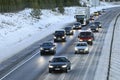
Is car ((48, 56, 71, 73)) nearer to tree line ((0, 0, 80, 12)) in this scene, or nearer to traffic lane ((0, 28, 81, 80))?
traffic lane ((0, 28, 81, 80))

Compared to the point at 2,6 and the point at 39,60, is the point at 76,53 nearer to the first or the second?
the point at 39,60

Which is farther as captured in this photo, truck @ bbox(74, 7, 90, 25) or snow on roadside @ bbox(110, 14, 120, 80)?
truck @ bbox(74, 7, 90, 25)

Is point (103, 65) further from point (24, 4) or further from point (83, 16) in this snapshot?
point (24, 4)

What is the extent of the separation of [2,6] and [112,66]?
74.2 m

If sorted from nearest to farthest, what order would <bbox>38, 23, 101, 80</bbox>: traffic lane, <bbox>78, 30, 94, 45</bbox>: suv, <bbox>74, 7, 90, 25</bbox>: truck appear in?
<bbox>38, 23, 101, 80</bbox>: traffic lane → <bbox>78, 30, 94, 45</bbox>: suv → <bbox>74, 7, 90, 25</bbox>: truck

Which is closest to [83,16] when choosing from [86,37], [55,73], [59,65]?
[86,37]

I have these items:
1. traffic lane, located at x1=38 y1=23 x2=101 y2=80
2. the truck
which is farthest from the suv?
the truck

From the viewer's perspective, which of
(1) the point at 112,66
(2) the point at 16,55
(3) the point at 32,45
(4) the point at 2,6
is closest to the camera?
(1) the point at 112,66

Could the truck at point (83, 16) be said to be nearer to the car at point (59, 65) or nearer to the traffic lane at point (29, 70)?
the traffic lane at point (29, 70)

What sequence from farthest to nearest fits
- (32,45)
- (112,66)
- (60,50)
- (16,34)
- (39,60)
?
(16,34) < (32,45) < (60,50) < (39,60) < (112,66)

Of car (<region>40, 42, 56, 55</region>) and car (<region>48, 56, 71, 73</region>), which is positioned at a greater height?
car (<region>48, 56, 71, 73</region>)

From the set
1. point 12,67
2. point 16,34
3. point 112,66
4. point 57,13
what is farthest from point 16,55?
point 57,13

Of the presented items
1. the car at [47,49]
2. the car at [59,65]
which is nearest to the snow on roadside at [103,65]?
the car at [59,65]

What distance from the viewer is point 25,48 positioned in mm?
52375
